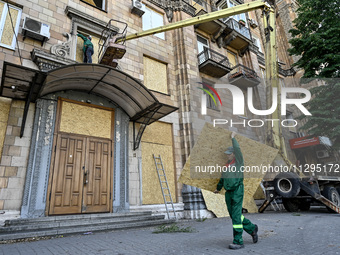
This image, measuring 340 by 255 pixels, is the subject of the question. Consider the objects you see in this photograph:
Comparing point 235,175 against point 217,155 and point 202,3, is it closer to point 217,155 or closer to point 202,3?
point 217,155

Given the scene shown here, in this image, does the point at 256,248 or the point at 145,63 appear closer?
the point at 256,248

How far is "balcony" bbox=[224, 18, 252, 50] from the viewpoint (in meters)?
15.9

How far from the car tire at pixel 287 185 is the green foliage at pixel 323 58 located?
673cm

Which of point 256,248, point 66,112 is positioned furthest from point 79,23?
point 256,248

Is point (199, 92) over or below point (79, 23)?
below

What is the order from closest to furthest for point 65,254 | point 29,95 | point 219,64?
point 65,254, point 29,95, point 219,64

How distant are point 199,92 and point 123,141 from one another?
5269 millimetres

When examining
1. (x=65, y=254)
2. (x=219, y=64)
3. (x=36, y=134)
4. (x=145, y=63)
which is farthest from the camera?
(x=219, y=64)

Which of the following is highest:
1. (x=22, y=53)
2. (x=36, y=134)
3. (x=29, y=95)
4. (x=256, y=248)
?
(x=22, y=53)

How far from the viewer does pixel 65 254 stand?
3.77 m

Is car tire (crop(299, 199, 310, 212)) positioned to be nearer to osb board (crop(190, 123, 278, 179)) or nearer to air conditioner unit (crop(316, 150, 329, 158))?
osb board (crop(190, 123, 278, 179))

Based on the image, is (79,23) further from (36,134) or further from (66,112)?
(36,134)

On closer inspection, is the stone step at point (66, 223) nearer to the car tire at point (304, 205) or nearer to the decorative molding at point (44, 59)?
the decorative molding at point (44, 59)

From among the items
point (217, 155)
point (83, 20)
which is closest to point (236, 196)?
point (217, 155)
